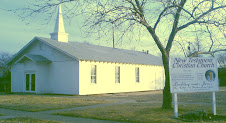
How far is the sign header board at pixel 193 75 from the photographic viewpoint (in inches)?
441

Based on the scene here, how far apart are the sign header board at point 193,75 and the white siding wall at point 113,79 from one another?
1509 cm

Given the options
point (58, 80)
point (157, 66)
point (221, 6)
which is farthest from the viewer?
point (157, 66)

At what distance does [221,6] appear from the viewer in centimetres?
1264

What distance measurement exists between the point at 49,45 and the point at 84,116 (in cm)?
1706

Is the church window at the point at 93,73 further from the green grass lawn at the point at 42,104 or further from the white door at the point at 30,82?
the green grass lawn at the point at 42,104

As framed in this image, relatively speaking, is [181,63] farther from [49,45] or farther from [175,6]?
[49,45]

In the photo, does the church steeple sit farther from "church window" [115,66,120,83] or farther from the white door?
"church window" [115,66,120,83]

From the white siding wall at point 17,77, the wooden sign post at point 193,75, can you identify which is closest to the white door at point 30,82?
the white siding wall at point 17,77

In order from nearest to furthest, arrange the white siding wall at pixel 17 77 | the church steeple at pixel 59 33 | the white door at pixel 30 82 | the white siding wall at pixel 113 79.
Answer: the white siding wall at pixel 113 79 → the white door at pixel 30 82 → the white siding wall at pixel 17 77 → the church steeple at pixel 59 33

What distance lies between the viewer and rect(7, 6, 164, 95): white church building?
2566 centimetres

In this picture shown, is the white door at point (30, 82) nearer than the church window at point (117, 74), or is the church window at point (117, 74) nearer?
the white door at point (30, 82)

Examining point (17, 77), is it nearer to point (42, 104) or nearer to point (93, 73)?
point (93, 73)

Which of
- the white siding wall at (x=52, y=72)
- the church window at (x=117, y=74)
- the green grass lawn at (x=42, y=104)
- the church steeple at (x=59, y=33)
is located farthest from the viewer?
the church steeple at (x=59, y=33)

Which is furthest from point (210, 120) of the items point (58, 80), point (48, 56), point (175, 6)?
point (48, 56)
